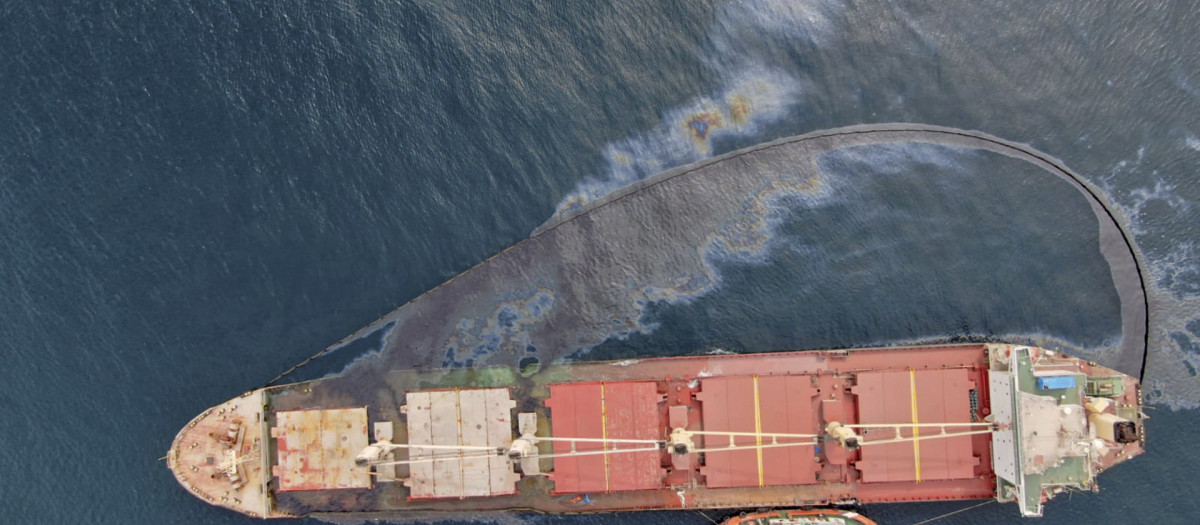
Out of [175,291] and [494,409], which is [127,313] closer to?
[175,291]

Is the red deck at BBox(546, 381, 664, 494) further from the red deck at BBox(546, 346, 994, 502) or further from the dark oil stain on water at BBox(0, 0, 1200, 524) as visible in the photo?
the dark oil stain on water at BBox(0, 0, 1200, 524)

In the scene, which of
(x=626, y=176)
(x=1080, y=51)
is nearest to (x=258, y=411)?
(x=626, y=176)

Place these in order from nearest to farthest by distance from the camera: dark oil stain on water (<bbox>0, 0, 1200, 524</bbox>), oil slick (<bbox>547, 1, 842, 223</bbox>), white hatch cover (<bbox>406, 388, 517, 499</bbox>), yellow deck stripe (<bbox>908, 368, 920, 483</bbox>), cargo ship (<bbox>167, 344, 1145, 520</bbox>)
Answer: cargo ship (<bbox>167, 344, 1145, 520</bbox>), yellow deck stripe (<bbox>908, 368, 920, 483</bbox>), white hatch cover (<bbox>406, 388, 517, 499</bbox>), dark oil stain on water (<bbox>0, 0, 1200, 524</bbox>), oil slick (<bbox>547, 1, 842, 223</bbox>)

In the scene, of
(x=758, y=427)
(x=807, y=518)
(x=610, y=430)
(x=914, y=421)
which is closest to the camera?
(x=914, y=421)

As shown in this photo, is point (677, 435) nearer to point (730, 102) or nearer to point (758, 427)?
point (758, 427)

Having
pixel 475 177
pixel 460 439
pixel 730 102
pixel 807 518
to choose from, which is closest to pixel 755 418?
pixel 807 518

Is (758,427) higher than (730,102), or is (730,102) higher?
(730,102)

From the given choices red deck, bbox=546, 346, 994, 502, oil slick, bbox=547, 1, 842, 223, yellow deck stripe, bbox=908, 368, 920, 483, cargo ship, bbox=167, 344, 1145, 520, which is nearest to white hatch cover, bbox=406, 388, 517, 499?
cargo ship, bbox=167, 344, 1145, 520
